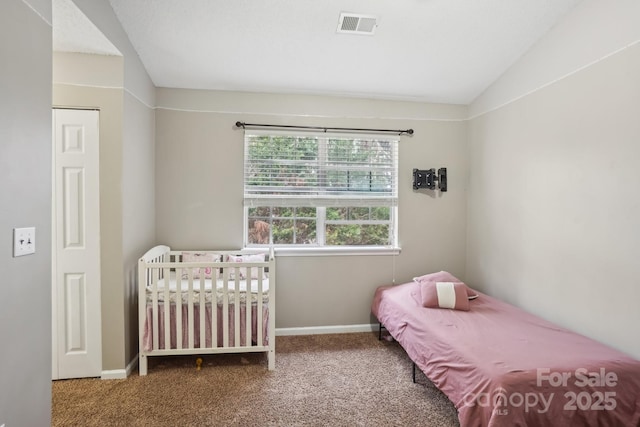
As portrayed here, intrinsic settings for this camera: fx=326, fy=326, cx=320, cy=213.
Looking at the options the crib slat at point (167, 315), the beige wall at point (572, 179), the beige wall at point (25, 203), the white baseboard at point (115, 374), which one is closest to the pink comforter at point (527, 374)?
the beige wall at point (572, 179)

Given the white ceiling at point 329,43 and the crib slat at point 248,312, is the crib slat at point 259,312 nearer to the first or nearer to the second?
the crib slat at point 248,312

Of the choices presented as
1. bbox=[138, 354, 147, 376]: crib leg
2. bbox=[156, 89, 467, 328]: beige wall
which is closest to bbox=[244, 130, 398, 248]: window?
bbox=[156, 89, 467, 328]: beige wall

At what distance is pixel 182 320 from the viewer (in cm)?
254

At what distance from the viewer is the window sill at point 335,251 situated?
10.6 feet

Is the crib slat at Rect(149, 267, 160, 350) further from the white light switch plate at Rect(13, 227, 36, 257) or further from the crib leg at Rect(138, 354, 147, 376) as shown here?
the white light switch plate at Rect(13, 227, 36, 257)

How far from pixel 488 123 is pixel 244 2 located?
241cm

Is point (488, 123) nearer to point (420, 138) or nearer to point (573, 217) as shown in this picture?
point (420, 138)

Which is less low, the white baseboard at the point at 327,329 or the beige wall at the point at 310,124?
the beige wall at the point at 310,124

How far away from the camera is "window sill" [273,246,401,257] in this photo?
324 cm

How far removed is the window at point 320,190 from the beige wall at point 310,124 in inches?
5.1

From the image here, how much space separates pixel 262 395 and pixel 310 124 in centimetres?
238

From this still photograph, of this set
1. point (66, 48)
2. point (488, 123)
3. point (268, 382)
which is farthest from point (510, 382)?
point (66, 48)

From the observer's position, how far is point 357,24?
235 cm

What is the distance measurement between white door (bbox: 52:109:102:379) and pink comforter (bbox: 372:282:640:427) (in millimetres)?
2352
